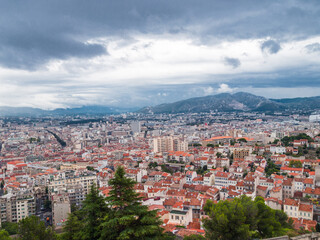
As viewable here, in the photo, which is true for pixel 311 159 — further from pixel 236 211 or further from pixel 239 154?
pixel 236 211

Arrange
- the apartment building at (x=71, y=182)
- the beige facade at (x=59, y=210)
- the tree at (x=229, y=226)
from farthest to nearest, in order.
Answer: the apartment building at (x=71, y=182) → the beige facade at (x=59, y=210) → the tree at (x=229, y=226)

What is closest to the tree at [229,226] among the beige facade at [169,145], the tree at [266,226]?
the tree at [266,226]

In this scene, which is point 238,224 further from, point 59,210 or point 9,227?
point 9,227

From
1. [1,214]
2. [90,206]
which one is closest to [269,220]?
[90,206]

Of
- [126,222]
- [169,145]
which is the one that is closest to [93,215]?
[126,222]

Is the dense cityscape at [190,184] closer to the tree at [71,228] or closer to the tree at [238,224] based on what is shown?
the tree at [238,224]

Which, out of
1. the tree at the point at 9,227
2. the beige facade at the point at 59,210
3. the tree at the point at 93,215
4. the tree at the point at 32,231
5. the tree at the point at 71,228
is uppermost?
the tree at the point at 93,215

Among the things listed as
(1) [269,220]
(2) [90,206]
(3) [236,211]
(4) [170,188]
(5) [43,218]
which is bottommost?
(5) [43,218]

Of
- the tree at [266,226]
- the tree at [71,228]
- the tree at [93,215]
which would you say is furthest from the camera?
the tree at [266,226]

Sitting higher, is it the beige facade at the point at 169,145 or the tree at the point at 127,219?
the tree at the point at 127,219
